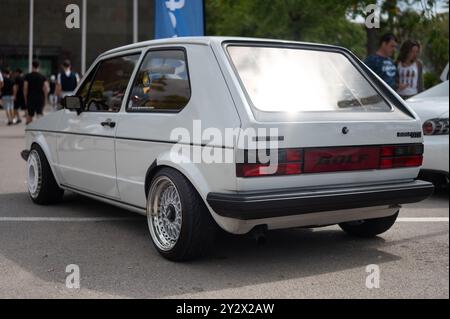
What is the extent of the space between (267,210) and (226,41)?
132cm

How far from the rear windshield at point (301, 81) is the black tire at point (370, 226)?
95cm

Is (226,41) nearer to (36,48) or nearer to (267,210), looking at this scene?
(267,210)

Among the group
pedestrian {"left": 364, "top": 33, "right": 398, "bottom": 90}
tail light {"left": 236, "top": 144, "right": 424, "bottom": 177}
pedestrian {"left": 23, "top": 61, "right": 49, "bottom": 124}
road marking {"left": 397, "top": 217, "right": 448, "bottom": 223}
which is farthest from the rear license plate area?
pedestrian {"left": 23, "top": 61, "right": 49, "bottom": 124}

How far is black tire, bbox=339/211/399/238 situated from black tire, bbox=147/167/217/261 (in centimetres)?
146

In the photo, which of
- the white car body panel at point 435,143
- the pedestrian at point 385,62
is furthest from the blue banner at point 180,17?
the white car body panel at point 435,143

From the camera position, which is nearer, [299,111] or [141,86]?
[299,111]

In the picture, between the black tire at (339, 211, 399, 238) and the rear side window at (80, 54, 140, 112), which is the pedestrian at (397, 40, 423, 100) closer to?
the black tire at (339, 211, 399, 238)

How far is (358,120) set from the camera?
4254 mm

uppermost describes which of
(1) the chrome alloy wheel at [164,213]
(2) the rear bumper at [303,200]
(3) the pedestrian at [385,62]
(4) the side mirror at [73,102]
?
(3) the pedestrian at [385,62]

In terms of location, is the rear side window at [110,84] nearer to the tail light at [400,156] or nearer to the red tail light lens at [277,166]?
the red tail light lens at [277,166]

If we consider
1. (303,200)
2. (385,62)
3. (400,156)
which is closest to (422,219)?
(400,156)

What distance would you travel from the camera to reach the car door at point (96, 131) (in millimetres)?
5105
